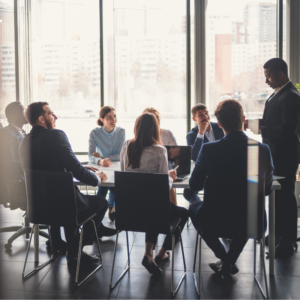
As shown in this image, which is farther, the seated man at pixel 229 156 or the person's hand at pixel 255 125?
the person's hand at pixel 255 125

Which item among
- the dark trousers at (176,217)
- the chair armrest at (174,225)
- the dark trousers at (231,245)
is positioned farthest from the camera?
the dark trousers at (176,217)

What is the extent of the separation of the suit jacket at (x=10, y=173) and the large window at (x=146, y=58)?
2284mm

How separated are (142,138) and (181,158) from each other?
54cm

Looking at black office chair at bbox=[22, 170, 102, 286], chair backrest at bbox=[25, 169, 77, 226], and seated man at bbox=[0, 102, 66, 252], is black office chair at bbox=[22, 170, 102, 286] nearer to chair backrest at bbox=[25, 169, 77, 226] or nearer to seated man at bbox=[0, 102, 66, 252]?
chair backrest at bbox=[25, 169, 77, 226]

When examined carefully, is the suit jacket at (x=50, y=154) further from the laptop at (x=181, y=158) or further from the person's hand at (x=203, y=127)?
the person's hand at (x=203, y=127)

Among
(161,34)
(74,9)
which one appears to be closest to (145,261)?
(161,34)

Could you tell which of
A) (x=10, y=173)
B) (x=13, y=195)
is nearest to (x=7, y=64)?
(x=10, y=173)

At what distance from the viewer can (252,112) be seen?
5012 mm

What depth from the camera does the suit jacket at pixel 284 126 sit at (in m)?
2.80

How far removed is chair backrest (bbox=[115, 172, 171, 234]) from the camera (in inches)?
85.8

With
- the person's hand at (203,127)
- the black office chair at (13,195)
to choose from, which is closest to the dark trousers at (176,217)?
the person's hand at (203,127)

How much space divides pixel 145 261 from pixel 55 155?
105cm

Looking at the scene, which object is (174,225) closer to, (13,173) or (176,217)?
(176,217)

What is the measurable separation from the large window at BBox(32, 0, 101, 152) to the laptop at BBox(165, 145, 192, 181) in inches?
104
